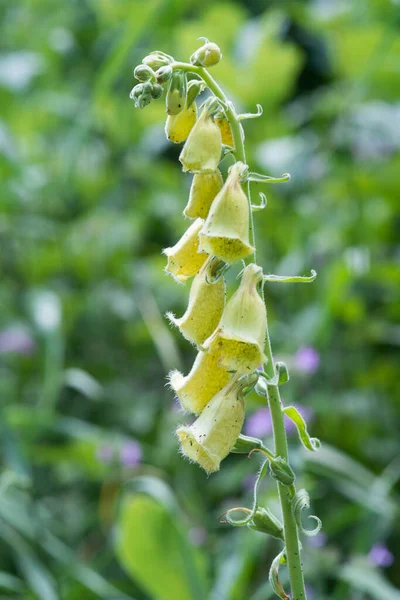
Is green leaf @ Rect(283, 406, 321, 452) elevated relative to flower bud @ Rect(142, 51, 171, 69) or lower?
lower

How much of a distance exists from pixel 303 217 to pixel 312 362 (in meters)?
0.69

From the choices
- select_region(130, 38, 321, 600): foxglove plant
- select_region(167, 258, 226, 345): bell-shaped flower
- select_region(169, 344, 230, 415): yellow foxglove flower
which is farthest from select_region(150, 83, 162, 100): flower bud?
select_region(169, 344, 230, 415): yellow foxglove flower

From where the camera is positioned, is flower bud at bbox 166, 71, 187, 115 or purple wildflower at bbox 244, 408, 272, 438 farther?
purple wildflower at bbox 244, 408, 272, 438

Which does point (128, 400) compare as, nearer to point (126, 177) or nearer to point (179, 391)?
point (126, 177)

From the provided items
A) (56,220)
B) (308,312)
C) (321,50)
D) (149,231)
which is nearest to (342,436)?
(308,312)

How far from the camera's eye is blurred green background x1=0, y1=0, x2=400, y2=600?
224 centimetres

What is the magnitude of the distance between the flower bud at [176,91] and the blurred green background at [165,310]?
1.22 metres

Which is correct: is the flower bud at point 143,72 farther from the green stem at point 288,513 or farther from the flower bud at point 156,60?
the green stem at point 288,513

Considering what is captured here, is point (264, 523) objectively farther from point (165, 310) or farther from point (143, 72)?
point (165, 310)

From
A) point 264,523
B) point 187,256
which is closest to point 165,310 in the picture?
point 187,256

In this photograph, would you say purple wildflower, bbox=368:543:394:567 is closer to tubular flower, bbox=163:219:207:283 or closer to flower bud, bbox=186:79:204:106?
tubular flower, bbox=163:219:207:283

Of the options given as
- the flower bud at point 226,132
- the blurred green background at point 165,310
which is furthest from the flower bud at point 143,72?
the blurred green background at point 165,310

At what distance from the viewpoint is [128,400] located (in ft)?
10.1

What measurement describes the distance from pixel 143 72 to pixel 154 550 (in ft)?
4.54
